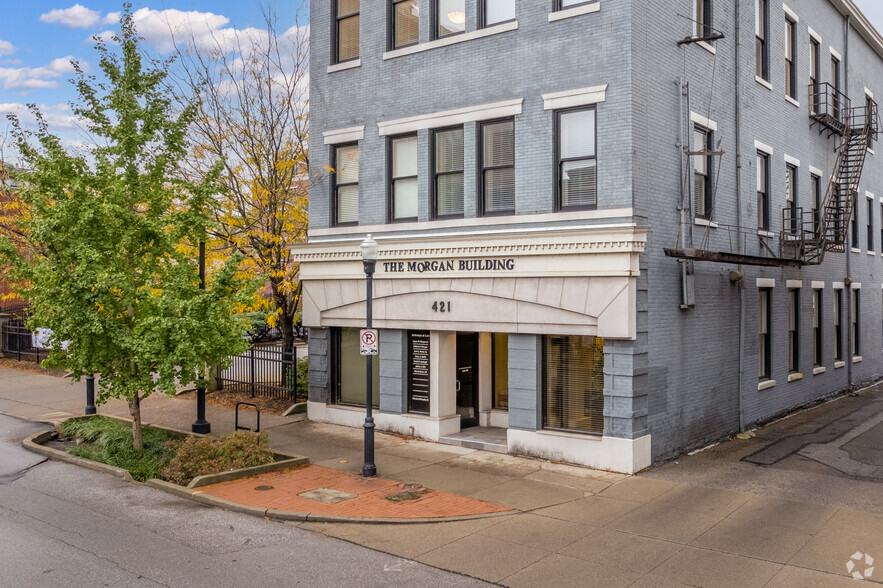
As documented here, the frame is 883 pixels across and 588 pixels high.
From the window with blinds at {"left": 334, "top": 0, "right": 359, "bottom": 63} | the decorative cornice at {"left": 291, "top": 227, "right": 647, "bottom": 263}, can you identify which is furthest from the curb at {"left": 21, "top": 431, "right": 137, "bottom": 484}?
the window with blinds at {"left": 334, "top": 0, "right": 359, "bottom": 63}

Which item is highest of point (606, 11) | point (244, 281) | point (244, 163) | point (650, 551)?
point (606, 11)

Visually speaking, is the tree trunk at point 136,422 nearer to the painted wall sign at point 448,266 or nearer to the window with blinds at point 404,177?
the painted wall sign at point 448,266

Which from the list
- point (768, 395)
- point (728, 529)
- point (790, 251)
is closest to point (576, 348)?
point (728, 529)

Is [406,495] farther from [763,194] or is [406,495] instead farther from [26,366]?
[26,366]

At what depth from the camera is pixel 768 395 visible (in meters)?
18.6

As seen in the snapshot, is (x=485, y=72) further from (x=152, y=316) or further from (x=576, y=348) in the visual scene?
(x=152, y=316)

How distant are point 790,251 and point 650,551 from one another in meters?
12.6

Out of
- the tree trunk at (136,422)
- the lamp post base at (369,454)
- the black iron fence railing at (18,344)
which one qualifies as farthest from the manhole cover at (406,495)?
the black iron fence railing at (18,344)

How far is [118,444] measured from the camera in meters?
14.6

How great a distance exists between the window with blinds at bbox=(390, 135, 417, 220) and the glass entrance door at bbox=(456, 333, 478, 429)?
10.2ft

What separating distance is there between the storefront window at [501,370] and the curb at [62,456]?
8.04m

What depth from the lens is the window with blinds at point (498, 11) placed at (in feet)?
49.9

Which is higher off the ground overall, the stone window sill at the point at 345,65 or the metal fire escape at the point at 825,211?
the stone window sill at the point at 345,65

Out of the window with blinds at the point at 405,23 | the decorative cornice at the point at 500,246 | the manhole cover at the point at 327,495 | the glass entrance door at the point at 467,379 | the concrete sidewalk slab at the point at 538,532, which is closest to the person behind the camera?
the concrete sidewalk slab at the point at 538,532
